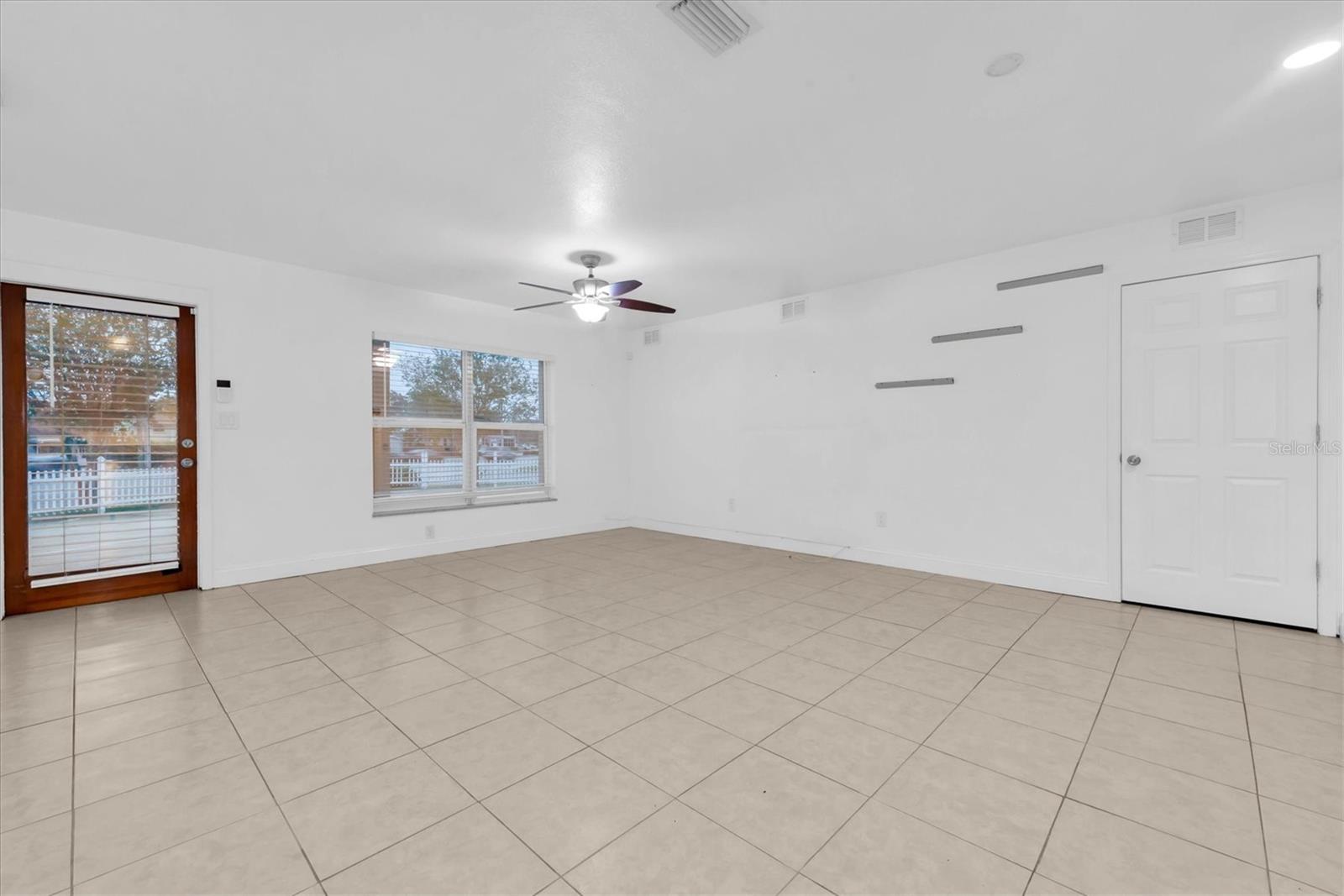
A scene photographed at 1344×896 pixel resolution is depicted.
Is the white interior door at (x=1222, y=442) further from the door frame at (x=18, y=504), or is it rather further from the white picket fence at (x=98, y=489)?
the door frame at (x=18, y=504)

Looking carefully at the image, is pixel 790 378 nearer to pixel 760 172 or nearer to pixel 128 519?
pixel 760 172

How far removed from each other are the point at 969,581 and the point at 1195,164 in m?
3.04

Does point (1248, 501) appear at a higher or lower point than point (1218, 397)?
lower

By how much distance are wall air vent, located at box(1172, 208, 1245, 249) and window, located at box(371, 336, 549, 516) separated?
5.83m

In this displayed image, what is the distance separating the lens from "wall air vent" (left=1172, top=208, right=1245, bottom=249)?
137 inches

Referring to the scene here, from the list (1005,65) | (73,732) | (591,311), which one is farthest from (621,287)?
(73,732)

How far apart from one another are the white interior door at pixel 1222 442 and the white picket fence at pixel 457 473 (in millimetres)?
5633

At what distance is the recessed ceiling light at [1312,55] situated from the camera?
2143mm

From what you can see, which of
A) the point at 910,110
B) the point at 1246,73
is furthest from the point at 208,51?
the point at 1246,73

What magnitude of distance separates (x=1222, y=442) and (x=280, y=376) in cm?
695

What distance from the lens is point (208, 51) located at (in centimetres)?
215

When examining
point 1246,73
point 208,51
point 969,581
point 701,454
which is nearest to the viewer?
point 208,51

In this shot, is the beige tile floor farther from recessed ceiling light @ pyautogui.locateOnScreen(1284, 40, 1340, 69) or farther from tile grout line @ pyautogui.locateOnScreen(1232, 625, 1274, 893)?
recessed ceiling light @ pyautogui.locateOnScreen(1284, 40, 1340, 69)

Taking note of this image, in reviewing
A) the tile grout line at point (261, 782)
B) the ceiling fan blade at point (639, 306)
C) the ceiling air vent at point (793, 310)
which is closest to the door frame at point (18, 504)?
the tile grout line at point (261, 782)
